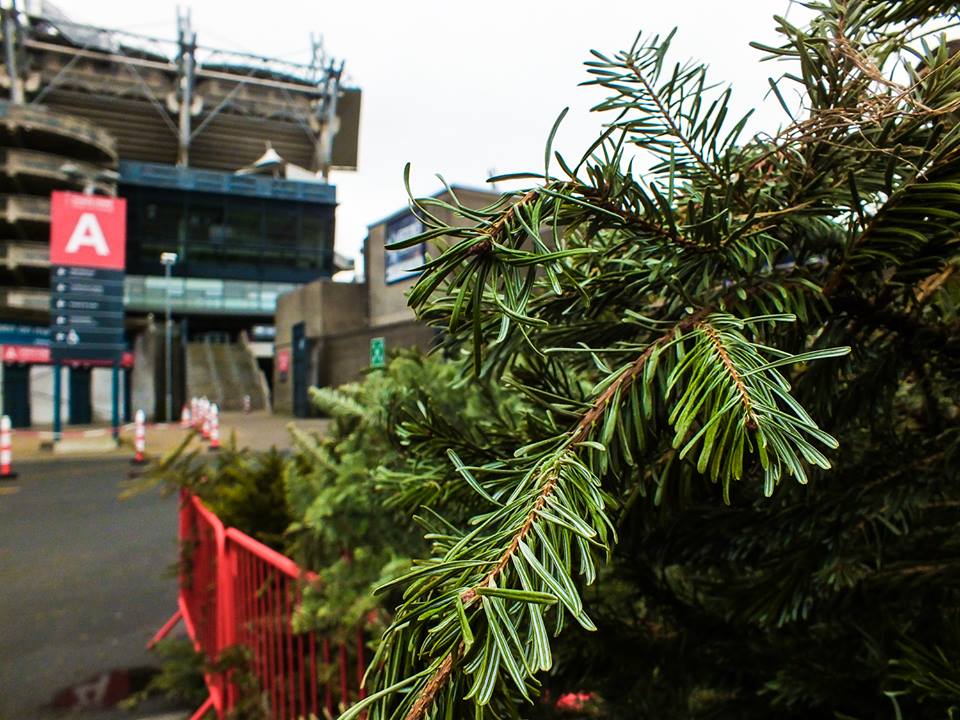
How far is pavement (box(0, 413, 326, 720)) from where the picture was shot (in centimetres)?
384

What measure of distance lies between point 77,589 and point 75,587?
7cm

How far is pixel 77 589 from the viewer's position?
5703 millimetres

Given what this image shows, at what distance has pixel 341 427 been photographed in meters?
2.06

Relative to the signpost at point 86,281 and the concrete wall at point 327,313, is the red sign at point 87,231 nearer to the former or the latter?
the signpost at point 86,281

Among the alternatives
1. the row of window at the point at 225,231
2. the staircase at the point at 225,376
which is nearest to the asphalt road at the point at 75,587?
the staircase at the point at 225,376

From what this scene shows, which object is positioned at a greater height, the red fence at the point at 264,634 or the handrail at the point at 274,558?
the handrail at the point at 274,558

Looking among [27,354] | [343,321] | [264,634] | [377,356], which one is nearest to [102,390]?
[27,354]

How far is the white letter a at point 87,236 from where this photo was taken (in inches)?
661

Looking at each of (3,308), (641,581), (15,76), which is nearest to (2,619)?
(641,581)

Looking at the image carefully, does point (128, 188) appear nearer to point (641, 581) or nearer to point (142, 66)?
point (142, 66)

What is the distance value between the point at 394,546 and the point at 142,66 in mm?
52219

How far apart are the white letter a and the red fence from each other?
16354mm

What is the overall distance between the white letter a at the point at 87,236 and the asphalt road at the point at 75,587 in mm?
8638

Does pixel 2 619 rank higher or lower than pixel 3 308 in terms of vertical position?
Answer: lower
